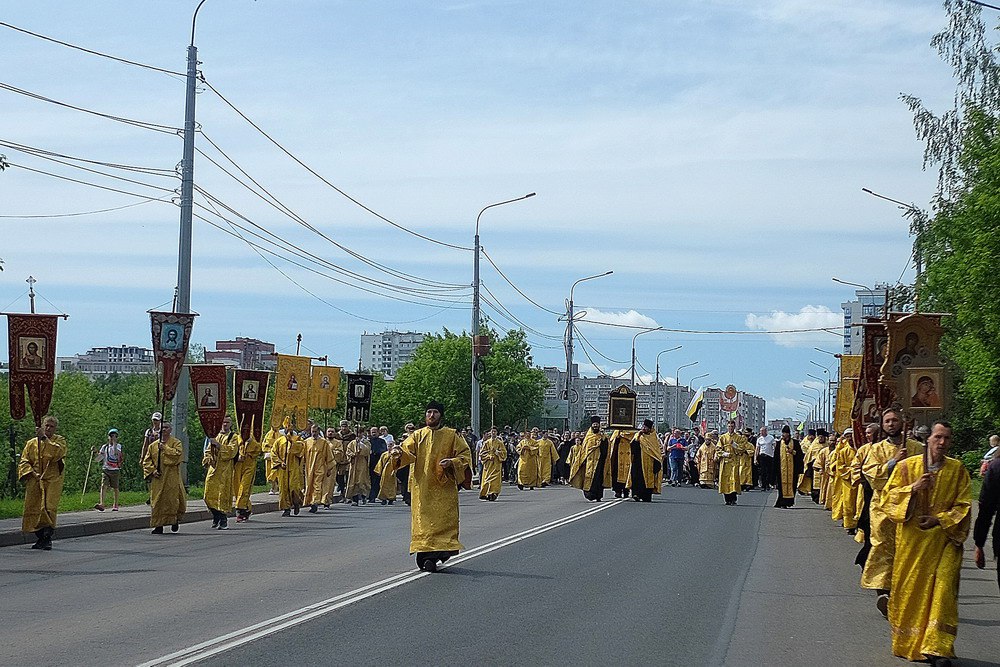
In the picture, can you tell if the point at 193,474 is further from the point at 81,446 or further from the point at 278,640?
the point at 278,640

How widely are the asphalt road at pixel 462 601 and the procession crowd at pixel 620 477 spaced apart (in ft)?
1.83

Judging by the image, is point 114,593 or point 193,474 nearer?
point 114,593

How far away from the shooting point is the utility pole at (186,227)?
26703mm

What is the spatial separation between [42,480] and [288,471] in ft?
29.5

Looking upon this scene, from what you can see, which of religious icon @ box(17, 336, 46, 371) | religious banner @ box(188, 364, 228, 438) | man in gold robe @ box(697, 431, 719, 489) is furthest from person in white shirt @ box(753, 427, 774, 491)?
religious icon @ box(17, 336, 46, 371)

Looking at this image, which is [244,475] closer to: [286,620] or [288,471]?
[288,471]

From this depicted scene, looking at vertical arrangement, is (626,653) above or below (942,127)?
below

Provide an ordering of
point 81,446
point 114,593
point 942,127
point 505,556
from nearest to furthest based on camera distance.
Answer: point 114,593, point 505,556, point 942,127, point 81,446

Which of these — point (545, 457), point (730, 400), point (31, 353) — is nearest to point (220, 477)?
point (31, 353)

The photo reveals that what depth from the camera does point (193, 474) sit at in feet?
318

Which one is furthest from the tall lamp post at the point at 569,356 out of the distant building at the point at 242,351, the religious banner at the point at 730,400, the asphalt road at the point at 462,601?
the distant building at the point at 242,351

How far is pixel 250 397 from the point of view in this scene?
27500mm

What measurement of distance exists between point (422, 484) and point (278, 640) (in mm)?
5223

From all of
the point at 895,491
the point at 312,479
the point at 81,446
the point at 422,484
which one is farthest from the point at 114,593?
the point at 81,446
